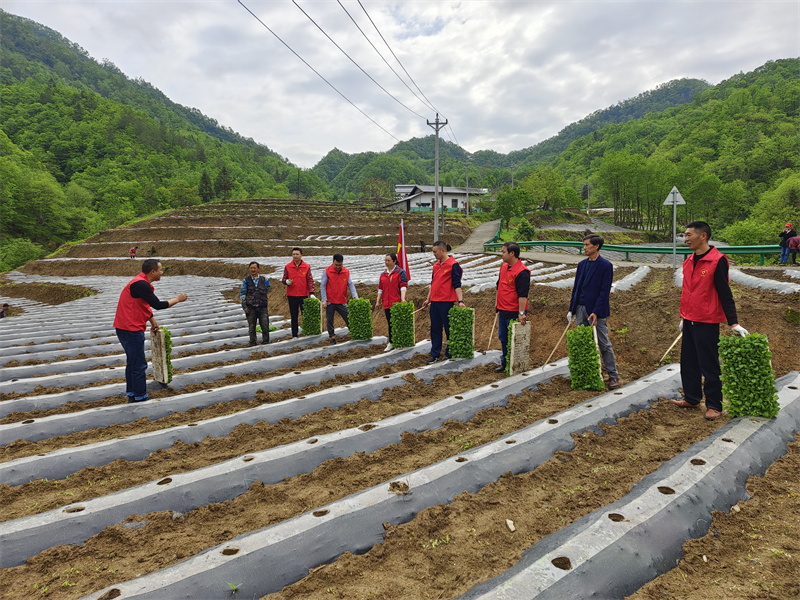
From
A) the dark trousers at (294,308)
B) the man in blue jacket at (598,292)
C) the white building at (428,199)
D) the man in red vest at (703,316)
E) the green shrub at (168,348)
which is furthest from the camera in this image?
the white building at (428,199)

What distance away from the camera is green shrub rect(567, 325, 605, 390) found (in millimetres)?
4660

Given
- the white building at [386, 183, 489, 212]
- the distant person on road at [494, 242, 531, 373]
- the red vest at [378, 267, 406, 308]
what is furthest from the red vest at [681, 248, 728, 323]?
the white building at [386, 183, 489, 212]

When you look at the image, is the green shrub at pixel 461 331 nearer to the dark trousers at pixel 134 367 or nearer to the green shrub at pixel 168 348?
the green shrub at pixel 168 348

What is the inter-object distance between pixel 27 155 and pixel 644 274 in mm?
86408

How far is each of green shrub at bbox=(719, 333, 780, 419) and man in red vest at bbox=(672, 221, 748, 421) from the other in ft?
0.42

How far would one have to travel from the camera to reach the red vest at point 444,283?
6.05 metres

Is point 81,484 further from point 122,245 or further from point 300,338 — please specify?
point 122,245

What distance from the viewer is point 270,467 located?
3098 millimetres

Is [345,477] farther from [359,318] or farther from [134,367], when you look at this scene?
[359,318]

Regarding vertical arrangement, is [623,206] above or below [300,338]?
above

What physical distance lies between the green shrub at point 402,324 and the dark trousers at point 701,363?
3774 mm

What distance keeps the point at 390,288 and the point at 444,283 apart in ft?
4.34

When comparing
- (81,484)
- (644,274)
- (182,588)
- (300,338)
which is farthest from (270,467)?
(644,274)

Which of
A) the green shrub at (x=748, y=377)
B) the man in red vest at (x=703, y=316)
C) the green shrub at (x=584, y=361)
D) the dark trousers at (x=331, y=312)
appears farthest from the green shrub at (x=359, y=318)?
the green shrub at (x=748, y=377)
